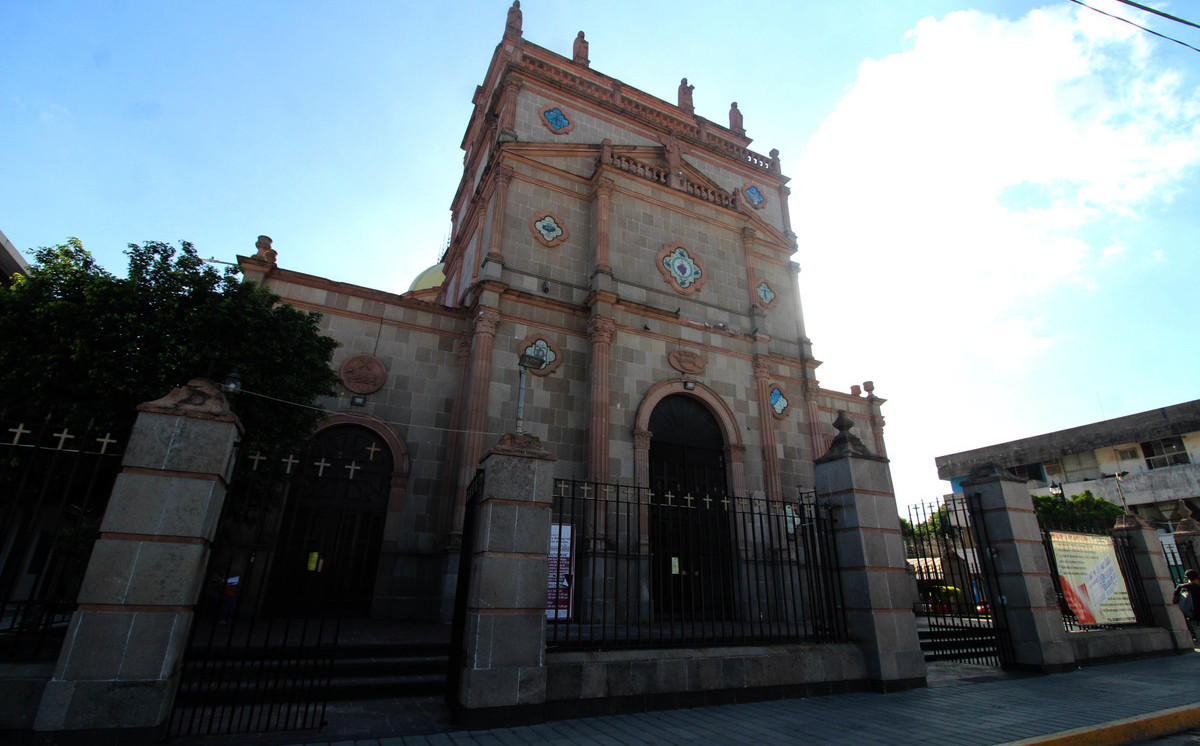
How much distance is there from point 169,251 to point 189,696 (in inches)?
342

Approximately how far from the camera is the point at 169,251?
11195mm

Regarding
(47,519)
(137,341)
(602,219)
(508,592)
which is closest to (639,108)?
(602,219)

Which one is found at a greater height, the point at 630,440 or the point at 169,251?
the point at 169,251

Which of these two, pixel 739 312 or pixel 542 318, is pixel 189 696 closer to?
pixel 542 318

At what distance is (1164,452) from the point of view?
37.7 m

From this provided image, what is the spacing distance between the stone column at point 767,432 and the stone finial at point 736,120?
1264cm

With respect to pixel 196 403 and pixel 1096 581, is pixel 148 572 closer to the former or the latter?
pixel 196 403

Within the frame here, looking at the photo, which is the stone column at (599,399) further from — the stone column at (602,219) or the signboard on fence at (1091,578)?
the signboard on fence at (1091,578)

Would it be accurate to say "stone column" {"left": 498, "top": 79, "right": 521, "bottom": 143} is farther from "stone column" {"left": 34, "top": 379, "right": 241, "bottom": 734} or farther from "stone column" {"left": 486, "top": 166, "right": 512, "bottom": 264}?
"stone column" {"left": 34, "top": 379, "right": 241, "bottom": 734}

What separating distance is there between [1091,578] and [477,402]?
44.6 ft

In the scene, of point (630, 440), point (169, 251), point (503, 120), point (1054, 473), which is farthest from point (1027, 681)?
point (1054, 473)

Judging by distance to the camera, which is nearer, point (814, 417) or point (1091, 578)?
point (1091, 578)

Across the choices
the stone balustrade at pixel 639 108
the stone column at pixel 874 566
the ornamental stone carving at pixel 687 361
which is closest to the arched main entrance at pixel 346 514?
the ornamental stone carving at pixel 687 361

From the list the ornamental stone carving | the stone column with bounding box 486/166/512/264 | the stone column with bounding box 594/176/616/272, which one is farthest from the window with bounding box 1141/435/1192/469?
the stone column with bounding box 486/166/512/264
